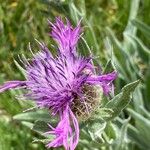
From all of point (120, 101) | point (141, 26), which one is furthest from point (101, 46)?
point (120, 101)

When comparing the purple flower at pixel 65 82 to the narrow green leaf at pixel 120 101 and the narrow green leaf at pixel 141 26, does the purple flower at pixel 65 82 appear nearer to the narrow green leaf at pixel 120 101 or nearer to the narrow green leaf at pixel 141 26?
the narrow green leaf at pixel 120 101

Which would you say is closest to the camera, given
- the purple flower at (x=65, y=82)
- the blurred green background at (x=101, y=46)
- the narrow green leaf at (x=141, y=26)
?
the purple flower at (x=65, y=82)

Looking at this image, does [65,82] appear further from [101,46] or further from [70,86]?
[101,46]

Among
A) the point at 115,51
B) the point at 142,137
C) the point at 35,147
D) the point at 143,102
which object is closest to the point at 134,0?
the point at 115,51

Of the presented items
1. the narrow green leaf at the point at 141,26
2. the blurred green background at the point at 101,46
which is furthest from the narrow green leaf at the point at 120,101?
the narrow green leaf at the point at 141,26

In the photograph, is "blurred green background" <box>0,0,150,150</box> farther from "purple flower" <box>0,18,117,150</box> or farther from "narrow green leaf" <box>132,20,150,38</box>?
"purple flower" <box>0,18,117,150</box>
